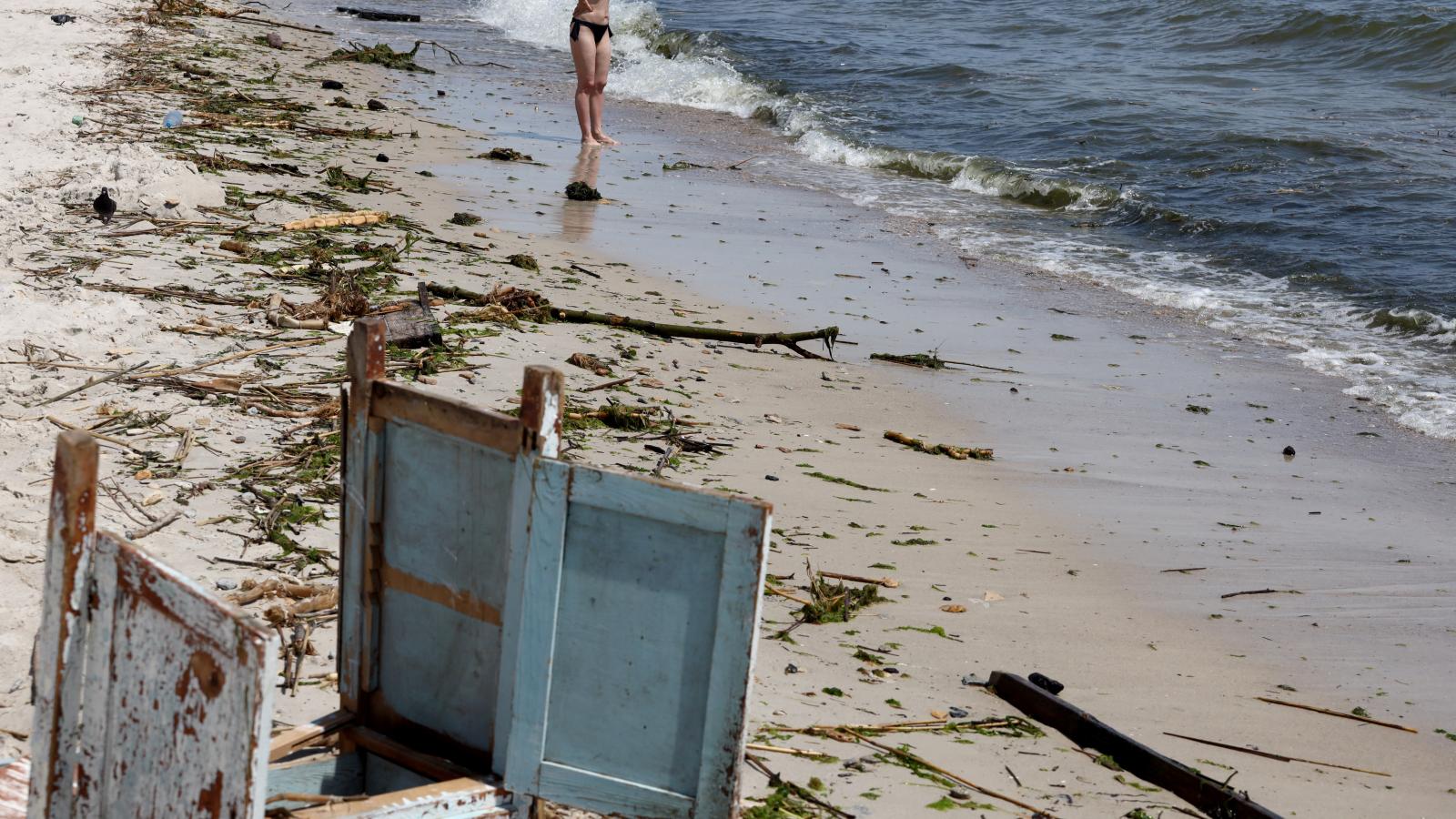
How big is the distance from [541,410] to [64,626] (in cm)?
81

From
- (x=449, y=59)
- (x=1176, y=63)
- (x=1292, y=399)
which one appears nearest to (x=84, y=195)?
(x=1292, y=399)

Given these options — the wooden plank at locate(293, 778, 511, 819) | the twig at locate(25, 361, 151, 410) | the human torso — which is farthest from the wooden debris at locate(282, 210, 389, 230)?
the wooden plank at locate(293, 778, 511, 819)

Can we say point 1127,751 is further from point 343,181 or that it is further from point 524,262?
point 343,181

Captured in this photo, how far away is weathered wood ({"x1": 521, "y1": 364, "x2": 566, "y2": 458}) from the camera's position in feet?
7.35

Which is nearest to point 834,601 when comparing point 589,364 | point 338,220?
point 589,364

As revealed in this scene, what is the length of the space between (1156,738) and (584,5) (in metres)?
9.33

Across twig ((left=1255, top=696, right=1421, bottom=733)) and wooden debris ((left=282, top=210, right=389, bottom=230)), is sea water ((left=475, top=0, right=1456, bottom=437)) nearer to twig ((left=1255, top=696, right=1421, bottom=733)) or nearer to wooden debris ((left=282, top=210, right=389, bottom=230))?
twig ((left=1255, top=696, right=1421, bottom=733))

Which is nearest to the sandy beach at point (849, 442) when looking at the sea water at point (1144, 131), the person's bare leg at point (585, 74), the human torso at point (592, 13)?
the sea water at point (1144, 131)

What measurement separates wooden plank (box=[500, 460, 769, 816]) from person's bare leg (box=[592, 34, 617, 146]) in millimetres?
9505

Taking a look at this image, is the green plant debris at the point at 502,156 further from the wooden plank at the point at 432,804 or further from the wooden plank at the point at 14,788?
the wooden plank at the point at 432,804

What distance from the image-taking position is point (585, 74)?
11328 millimetres

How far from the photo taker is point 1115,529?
5.00m

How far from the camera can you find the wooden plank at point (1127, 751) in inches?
119

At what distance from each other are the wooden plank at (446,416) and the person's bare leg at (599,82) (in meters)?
9.22
